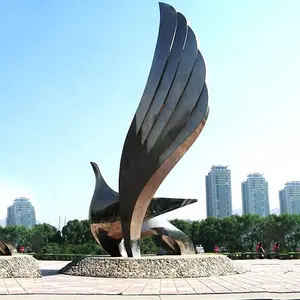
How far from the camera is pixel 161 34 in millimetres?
15789

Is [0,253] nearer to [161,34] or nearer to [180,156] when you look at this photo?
[180,156]

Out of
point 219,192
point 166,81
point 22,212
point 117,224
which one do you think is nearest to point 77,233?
point 219,192

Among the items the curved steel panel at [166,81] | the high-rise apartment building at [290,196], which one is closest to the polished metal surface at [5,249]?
the curved steel panel at [166,81]

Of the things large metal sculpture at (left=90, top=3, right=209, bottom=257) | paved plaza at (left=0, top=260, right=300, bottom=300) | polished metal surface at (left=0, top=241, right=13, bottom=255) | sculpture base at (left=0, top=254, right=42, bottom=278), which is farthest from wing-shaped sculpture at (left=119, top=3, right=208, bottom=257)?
polished metal surface at (left=0, top=241, right=13, bottom=255)

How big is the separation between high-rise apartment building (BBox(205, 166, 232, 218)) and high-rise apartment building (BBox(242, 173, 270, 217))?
203 inches

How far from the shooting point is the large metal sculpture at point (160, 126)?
579 inches

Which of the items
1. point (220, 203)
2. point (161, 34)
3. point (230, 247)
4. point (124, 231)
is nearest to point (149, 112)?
point (161, 34)

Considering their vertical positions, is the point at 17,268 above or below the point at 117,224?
below

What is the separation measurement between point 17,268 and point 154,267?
429 centimetres

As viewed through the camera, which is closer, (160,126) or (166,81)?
(160,126)

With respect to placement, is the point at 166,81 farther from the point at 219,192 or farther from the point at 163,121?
the point at 219,192

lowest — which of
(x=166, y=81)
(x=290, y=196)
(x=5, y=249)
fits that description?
(x=5, y=249)

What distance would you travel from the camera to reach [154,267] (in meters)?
13.7

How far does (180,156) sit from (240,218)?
1666 inches
